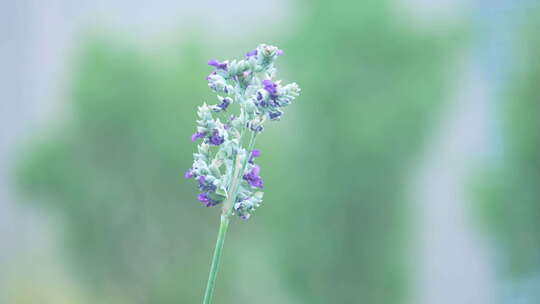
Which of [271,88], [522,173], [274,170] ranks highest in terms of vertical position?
[274,170]

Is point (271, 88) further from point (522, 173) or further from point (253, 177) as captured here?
point (522, 173)

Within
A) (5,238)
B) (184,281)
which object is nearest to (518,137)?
(184,281)

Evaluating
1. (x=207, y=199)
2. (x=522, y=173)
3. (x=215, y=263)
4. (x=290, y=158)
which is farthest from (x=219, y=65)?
(x=290, y=158)

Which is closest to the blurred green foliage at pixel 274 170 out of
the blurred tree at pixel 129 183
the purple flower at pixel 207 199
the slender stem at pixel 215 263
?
the blurred tree at pixel 129 183

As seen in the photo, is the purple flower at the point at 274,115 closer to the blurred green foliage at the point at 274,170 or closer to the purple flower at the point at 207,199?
the purple flower at the point at 207,199

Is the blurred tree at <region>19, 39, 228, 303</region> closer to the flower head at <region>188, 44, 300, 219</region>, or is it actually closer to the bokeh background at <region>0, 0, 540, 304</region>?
the bokeh background at <region>0, 0, 540, 304</region>

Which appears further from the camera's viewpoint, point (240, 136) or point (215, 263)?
point (240, 136)
